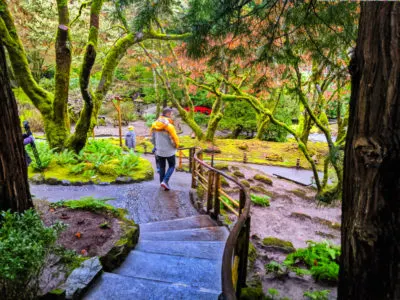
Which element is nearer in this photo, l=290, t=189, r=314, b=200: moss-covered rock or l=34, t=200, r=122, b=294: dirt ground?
l=34, t=200, r=122, b=294: dirt ground

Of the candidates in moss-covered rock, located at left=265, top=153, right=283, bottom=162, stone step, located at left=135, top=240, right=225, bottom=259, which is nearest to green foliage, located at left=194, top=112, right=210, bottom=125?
moss-covered rock, located at left=265, top=153, right=283, bottom=162

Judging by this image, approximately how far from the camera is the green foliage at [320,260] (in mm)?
4203

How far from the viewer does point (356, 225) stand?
2203 mm

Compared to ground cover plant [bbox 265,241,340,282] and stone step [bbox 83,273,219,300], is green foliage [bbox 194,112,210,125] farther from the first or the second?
stone step [bbox 83,273,219,300]

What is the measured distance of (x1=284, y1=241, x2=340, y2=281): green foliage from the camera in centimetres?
420

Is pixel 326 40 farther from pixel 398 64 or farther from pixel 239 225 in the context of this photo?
pixel 239 225

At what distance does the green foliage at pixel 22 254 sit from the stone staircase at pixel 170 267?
62cm

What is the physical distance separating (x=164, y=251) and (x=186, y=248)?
305 millimetres

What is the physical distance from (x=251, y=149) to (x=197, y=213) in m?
13.0

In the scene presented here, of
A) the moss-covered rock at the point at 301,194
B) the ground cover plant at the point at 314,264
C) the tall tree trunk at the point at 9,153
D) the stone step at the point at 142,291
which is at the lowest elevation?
the moss-covered rock at the point at 301,194

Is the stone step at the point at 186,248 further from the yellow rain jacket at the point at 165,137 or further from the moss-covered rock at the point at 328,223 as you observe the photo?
the moss-covered rock at the point at 328,223

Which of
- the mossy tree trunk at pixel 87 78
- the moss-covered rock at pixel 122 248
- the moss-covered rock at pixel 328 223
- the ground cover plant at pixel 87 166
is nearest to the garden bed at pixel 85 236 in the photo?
the moss-covered rock at pixel 122 248

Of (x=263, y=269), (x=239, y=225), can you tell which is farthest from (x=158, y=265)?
(x=263, y=269)

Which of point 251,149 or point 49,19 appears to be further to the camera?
point 251,149
